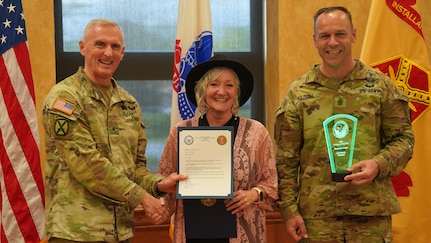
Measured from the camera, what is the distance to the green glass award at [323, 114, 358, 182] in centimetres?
295

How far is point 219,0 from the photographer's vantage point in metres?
5.35

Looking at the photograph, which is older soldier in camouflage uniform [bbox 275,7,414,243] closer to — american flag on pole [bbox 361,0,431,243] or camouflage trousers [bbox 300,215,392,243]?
camouflage trousers [bbox 300,215,392,243]

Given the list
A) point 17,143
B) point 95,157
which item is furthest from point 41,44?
point 95,157

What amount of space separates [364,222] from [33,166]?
2213 mm

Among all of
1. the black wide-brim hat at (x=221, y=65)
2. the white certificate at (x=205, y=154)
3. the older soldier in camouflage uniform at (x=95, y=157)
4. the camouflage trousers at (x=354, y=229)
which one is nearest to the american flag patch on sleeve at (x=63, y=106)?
the older soldier in camouflage uniform at (x=95, y=157)

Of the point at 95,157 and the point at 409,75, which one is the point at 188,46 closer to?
the point at 409,75

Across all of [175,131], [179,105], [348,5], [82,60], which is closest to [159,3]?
[82,60]

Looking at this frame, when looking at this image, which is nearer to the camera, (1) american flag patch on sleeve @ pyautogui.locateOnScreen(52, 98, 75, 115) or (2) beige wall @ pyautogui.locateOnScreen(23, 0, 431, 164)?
(1) american flag patch on sleeve @ pyautogui.locateOnScreen(52, 98, 75, 115)

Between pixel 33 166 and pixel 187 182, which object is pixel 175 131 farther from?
pixel 33 166

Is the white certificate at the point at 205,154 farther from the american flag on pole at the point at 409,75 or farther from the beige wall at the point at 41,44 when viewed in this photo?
the beige wall at the point at 41,44

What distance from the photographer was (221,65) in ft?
10.3

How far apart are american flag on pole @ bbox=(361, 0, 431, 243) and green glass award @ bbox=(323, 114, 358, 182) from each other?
1399mm

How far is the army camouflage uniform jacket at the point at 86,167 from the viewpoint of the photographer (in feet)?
9.40

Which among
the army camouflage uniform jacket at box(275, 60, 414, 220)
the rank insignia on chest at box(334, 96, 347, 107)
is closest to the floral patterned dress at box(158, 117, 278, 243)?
the army camouflage uniform jacket at box(275, 60, 414, 220)
